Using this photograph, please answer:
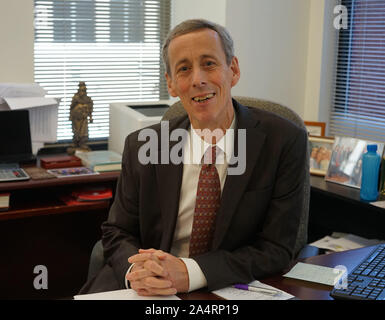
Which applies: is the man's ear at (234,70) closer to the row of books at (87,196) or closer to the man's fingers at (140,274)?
the man's fingers at (140,274)

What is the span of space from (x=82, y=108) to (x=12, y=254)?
85 cm

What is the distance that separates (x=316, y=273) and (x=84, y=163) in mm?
1749

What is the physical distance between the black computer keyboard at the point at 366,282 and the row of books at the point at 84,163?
1.62 meters

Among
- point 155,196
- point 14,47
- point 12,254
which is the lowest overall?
point 12,254

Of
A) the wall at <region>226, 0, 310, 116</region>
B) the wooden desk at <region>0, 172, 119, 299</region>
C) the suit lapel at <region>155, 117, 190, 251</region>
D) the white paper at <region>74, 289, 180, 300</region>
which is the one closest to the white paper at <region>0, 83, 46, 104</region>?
the wooden desk at <region>0, 172, 119, 299</region>

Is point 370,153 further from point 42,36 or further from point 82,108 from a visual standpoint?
point 42,36

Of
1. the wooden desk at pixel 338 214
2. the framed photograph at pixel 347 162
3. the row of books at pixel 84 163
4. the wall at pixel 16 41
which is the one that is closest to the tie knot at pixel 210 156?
the wooden desk at pixel 338 214

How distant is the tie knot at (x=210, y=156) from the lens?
1.79m

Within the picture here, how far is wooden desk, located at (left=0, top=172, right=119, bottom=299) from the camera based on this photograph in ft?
9.76

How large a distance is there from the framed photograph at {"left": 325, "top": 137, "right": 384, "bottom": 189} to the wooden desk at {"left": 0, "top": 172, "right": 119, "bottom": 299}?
1.06 meters

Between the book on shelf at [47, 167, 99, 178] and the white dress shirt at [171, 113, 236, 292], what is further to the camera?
the book on shelf at [47, 167, 99, 178]

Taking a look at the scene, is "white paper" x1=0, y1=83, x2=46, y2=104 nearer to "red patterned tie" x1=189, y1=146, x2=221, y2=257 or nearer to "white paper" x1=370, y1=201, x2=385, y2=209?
"red patterned tie" x1=189, y1=146, x2=221, y2=257

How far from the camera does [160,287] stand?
54.9 inches
